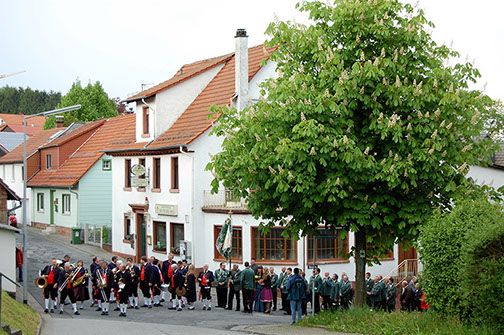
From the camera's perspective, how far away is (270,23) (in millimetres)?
17000

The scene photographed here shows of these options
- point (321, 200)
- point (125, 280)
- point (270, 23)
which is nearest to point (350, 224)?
point (321, 200)

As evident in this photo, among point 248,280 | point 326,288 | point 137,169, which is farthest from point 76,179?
point 326,288

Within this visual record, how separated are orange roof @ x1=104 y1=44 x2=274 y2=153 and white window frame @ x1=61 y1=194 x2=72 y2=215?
33.5ft

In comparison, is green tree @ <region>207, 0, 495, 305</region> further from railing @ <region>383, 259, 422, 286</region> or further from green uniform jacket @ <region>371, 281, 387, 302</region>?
railing @ <region>383, 259, 422, 286</region>

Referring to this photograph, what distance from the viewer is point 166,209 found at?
31188 millimetres

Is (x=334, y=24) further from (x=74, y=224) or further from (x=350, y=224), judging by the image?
(x=74, y=224)

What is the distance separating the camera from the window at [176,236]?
1200 inches

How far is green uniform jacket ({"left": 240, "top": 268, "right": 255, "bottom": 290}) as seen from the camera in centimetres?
2142

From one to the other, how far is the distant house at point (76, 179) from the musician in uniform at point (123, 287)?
19505 millimetres

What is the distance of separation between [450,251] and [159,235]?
21.5 meters

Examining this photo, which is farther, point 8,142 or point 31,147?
point 8,142

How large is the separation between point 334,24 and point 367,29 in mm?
949

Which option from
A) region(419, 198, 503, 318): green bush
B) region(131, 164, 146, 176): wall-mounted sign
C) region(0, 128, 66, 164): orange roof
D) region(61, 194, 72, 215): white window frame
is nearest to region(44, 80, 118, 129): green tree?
region(0, 128, 66, 164): orange roof

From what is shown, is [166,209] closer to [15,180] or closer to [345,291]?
[345,291]
